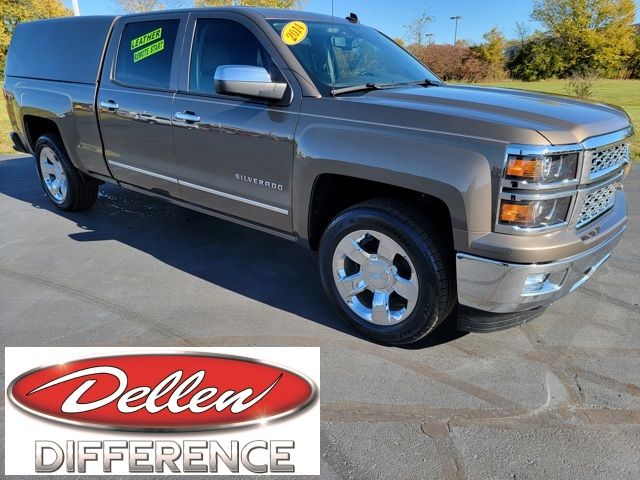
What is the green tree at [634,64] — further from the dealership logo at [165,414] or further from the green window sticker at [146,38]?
the dealership logo at [165,414]

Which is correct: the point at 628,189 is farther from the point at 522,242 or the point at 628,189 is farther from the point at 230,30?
the point at 230,30

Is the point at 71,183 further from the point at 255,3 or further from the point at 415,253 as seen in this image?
the point at 255,3

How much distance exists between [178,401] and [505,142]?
199cm

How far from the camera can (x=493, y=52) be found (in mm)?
48812

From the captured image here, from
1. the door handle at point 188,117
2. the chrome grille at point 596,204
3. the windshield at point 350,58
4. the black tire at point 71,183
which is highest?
the windshield at point 350,58

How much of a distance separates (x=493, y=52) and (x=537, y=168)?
172ft

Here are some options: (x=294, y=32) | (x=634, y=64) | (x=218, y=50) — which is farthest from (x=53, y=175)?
(x=634, y=64)

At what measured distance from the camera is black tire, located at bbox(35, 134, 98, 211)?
5.29 m

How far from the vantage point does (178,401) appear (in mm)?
2424

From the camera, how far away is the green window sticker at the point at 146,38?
158 inches

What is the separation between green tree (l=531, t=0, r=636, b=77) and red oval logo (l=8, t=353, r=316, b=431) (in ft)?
182

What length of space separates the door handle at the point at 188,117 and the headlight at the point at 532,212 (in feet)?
7.50

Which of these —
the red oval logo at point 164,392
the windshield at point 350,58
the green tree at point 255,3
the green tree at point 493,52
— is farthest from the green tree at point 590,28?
the red oval logo at point 164,392

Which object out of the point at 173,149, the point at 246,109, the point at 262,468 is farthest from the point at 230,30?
the point at 262,468
